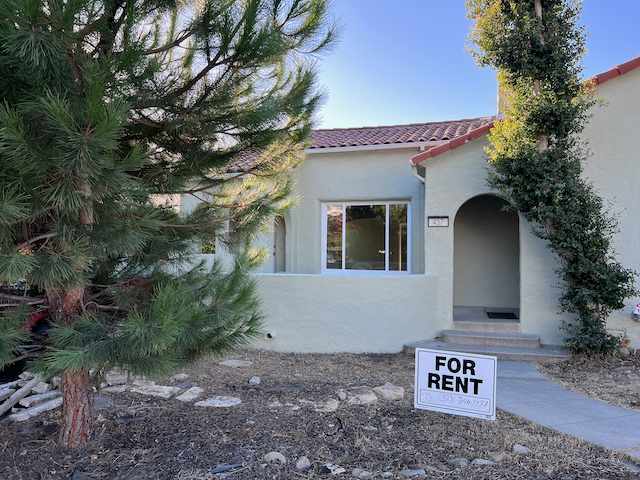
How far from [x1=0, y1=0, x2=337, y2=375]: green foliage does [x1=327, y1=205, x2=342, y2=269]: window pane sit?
541 cm

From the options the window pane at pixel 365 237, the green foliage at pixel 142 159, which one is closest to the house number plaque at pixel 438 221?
the window pane at pixel 365 237

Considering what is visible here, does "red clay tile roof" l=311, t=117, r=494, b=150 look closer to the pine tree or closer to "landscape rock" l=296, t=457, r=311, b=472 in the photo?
the pine tree

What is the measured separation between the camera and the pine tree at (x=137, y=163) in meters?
2.81

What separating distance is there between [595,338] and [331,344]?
4336mm

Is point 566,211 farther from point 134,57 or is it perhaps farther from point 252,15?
point 134,57

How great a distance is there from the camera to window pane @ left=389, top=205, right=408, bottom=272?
9.95 meters

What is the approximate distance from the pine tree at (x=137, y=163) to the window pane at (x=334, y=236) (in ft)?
17.8

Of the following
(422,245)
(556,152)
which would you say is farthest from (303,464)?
(422,245)

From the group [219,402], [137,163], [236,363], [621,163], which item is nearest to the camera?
[137,163]

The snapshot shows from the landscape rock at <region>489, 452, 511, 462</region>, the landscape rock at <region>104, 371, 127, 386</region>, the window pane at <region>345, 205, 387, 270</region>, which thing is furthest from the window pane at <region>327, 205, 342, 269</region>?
the landscape rock at <region>489, 452, 511, 462</region>

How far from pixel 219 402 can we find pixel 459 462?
2940 millimetres

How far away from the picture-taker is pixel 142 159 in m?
3.08

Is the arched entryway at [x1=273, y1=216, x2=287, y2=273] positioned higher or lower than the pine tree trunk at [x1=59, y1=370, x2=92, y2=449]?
higher

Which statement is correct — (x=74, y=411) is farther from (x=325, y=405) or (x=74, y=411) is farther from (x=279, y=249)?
(x=279, y=249)
